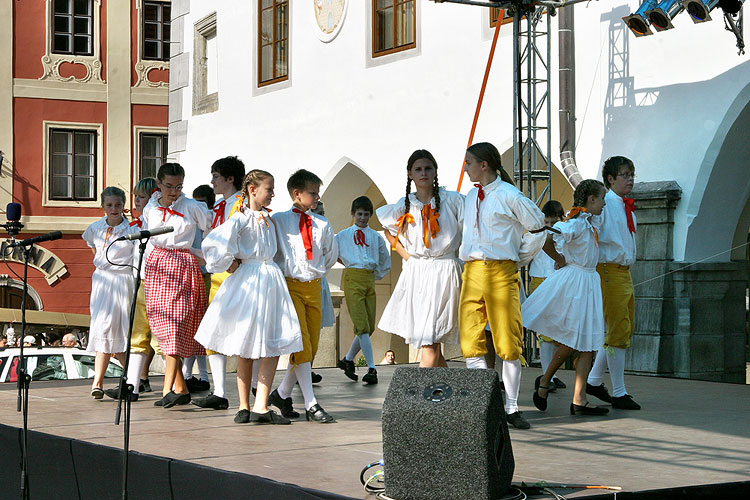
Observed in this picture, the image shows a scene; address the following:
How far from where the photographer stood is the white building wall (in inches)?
445

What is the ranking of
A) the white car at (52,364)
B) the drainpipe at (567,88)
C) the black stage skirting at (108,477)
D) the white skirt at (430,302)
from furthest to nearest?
1. the drainpipe at (567,88)
2. the white car at (52,364)
3. the white skirt at (430,302)
4. the black stage skirting at (108,477)

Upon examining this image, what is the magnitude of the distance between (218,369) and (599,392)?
2716 mm

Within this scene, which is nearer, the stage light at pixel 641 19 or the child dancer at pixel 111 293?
the child dancer at pixel 111 293

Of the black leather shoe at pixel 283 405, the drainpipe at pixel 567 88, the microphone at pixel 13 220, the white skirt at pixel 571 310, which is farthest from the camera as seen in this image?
the drainpipe at pixel 567 88

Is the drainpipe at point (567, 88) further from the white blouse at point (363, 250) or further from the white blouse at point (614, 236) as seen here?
the white blouse at point (614, 236)

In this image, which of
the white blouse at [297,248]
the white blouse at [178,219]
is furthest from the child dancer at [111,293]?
the white blouse at [297,248]

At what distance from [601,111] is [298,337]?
6.26 m

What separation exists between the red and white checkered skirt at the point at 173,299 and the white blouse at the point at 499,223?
209 centimetres

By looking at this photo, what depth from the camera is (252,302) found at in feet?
23.5

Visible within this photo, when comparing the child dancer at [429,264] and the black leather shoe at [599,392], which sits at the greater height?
the child dancer at [429,264]

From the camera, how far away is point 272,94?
17922 millimetres

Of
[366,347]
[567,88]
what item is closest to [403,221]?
[366,347]

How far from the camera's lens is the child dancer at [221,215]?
790 centimetres

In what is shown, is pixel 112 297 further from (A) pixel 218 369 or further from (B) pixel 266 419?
(B) pixel 266 419
